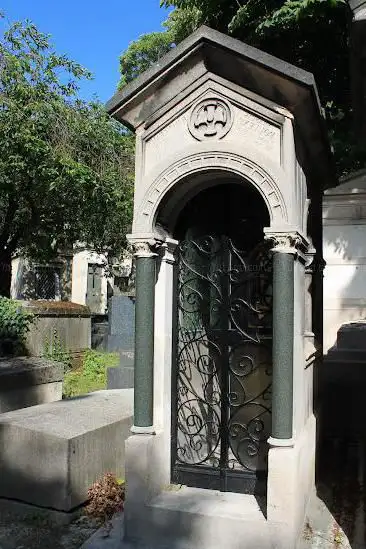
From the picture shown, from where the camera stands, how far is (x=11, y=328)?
381 inches

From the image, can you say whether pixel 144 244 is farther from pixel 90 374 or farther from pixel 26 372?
pixel 90 374

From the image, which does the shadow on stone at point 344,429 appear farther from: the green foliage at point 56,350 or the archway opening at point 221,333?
the green foliage at point 56,350

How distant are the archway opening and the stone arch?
568mm

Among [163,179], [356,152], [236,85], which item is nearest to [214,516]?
[163,179]

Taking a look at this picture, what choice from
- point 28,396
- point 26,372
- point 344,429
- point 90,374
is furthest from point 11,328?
→ point 344,429

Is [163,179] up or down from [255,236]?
up

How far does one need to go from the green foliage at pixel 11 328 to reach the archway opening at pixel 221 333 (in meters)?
5.23

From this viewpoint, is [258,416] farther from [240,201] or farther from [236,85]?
[236,85]

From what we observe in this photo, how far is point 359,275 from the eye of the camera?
10.6m

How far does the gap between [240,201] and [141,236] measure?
1206 mm

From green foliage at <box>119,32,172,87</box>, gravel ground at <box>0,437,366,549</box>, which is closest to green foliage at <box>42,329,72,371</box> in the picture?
gravel ground at <box>0,437,366,549</box>

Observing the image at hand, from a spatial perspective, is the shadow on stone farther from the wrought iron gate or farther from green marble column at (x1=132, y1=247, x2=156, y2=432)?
green marble column at (x1=132, y1=247, x2=156, y2=432)

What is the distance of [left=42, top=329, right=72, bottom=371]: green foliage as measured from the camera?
1257 cm

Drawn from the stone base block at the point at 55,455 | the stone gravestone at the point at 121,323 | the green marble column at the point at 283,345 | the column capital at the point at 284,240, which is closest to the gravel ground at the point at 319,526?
the stone base block at the point at 55,455
